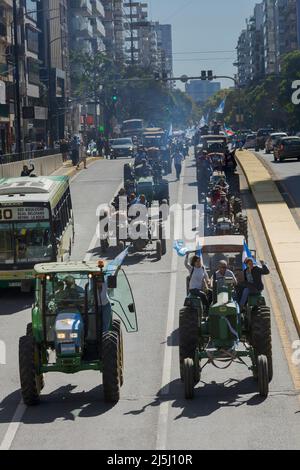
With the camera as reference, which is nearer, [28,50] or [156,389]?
[156,389]

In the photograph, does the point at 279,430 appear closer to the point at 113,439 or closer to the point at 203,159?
the point at 113,439

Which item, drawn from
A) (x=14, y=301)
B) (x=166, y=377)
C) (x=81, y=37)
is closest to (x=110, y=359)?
(x=166, y=377)

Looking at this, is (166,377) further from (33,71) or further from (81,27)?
(81,27)

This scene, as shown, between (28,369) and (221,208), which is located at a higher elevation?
(221,208)

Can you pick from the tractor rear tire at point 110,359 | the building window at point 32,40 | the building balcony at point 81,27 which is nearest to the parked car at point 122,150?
the building window at point 32,40

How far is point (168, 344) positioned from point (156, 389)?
3625 millimetres

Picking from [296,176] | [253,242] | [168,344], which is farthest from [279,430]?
[296,176]

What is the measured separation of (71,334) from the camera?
1673cm

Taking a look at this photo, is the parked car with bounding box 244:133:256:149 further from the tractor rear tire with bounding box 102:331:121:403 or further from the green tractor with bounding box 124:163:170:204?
the tractor rear tire with bounding box 102:331:121:403

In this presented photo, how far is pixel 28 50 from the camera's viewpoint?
111 m

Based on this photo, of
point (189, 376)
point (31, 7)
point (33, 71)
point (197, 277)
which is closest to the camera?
point (189, 376)

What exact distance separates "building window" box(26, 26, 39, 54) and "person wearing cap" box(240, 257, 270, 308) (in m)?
93.6

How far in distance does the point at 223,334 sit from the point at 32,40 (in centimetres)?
9991

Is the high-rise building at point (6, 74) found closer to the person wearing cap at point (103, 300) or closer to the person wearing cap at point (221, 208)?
the person wearing cap at point (221, 208)
